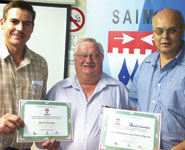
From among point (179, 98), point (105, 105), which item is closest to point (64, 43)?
point (105, 105)

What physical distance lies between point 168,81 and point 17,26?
4.41ft

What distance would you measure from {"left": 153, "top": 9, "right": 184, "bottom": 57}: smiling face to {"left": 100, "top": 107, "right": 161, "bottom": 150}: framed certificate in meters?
0.56

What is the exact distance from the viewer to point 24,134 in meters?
1.68

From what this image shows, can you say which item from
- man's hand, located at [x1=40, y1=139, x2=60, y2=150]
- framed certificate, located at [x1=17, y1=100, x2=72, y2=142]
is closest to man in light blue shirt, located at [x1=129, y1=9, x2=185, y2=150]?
framed certificate, located at [x1=17, y1=100, x2=72, y2=142]

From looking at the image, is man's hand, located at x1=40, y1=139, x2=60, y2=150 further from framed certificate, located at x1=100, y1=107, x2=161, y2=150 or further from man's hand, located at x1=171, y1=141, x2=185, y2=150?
man's hand, located at x1=171, y1=141, x2=185, y2=150

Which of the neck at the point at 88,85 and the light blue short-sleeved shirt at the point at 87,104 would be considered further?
the neck at the point at 88,85

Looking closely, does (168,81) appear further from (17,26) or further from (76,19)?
(76,19)

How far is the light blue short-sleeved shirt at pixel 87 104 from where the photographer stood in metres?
1.91

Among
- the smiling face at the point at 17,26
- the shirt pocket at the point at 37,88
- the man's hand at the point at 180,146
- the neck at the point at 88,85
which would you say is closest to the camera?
the man's hand at the point at 180,146

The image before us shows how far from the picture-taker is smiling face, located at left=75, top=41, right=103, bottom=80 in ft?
6.65

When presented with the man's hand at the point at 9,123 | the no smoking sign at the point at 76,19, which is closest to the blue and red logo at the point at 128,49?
the no smoking sign at the point at 76,19

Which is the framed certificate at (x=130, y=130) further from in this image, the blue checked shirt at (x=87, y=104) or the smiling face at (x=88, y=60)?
the smiling face at (x=88, y=60)

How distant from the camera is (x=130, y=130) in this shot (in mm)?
1686

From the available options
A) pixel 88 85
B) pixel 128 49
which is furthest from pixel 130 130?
pixel 128 49
